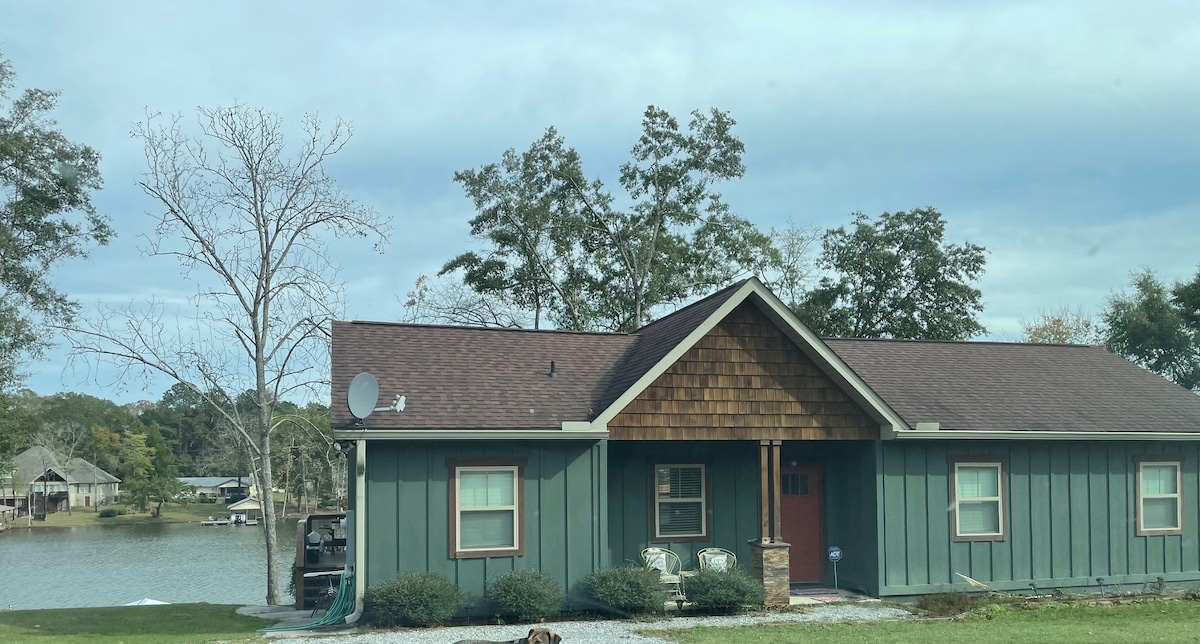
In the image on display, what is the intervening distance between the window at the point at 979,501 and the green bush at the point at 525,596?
6.29 meters

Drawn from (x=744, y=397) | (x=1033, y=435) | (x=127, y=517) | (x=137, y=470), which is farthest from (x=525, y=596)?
(x=137, y=470)

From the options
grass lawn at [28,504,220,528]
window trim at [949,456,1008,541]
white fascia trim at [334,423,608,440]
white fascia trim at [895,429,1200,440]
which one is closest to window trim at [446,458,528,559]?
white fascia trim at [334,423,608,440]

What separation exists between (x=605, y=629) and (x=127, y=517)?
64808 millimetres

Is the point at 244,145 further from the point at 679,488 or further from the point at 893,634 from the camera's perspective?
the point at 893,634

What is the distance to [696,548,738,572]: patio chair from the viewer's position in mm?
14227

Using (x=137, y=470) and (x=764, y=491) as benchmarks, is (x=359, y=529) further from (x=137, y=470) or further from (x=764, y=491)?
(x=137, y=470)

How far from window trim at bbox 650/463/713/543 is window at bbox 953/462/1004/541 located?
12.0ft

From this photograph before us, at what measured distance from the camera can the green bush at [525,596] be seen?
1291 cm

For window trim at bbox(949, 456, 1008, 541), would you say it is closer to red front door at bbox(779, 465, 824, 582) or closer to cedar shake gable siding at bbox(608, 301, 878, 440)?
cedar shake gable siding at bbox(608, 301, 878, 440)

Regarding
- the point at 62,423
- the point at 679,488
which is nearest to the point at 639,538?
the point at 679,488

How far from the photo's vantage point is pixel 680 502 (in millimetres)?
15562

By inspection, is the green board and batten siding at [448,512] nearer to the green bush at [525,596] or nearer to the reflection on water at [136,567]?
the green bush at [525,596]

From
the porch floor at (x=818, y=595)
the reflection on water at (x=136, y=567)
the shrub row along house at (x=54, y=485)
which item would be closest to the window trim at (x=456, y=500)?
the porch floor at (x=818, y=595)

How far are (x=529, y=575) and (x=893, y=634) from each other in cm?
450
